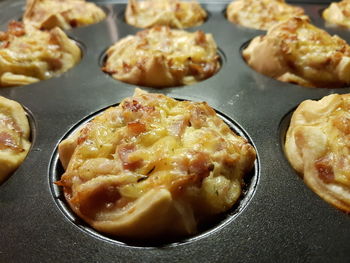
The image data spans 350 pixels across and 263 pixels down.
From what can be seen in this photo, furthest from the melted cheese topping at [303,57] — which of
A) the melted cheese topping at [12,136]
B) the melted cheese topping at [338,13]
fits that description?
the melted cheese topping at [12,136]

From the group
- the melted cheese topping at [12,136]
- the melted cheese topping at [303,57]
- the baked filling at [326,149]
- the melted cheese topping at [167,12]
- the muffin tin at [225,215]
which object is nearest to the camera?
the muffin tin at [225,215]

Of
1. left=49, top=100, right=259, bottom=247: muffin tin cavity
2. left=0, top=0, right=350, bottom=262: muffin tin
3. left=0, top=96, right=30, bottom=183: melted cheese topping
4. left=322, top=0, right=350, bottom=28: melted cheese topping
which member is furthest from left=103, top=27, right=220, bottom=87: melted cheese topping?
left=322, top=0, right=350, bottom=28: melted cheese topping

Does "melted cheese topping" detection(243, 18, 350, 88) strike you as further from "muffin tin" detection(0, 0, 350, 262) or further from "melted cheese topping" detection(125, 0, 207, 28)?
"melted cheese topping" detection(125, 0, 207, 28)

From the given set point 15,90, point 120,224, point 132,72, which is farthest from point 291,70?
point 15,90

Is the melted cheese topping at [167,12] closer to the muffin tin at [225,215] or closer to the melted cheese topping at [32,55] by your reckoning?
the melted cheese topping at [32,55]

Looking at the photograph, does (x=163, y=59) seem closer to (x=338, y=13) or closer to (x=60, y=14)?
(x=60, y=14)
